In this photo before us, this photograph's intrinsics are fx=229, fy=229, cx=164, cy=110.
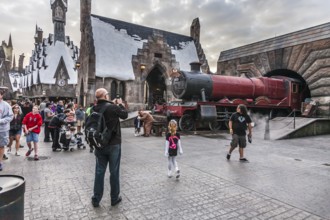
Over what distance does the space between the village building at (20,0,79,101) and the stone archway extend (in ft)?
62.6

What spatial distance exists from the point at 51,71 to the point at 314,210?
157 ft

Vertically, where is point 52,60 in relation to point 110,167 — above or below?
above

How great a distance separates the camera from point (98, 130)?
3.48 metres

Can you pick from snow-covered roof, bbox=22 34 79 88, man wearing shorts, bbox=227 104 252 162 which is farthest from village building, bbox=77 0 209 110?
snow-covered roof, bbox=22 34 79 88

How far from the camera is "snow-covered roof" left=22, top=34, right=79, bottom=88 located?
143ft

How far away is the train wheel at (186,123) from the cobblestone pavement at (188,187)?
546 centimetres

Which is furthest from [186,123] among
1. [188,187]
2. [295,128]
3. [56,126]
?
[188,187]

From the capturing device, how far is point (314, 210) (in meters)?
3.61

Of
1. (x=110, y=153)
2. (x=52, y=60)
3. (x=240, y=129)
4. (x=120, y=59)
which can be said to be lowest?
(x=110, y=153)

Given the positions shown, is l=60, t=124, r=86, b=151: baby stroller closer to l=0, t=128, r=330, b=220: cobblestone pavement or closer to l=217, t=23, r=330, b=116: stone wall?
l=0, t=128, r=330, b=220: cobblestone pavement

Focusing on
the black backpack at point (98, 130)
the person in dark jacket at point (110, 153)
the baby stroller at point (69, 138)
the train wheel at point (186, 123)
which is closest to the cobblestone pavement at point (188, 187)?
the person in dark jacket at point (110, 153)

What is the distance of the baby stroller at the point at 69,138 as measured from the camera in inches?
321

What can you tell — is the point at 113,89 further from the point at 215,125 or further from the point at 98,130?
the point at 98,130

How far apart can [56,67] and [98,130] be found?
4624 cm
